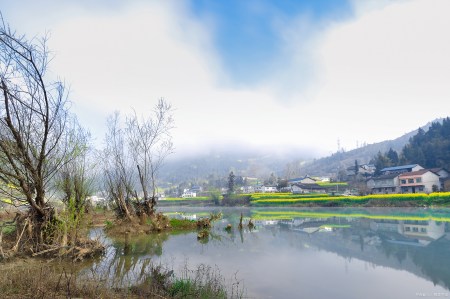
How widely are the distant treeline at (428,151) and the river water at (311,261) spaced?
2436 inches

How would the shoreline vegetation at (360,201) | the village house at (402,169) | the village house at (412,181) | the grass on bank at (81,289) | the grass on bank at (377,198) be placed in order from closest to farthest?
the grass on bank at (81,289) → the grass on bank at (377,198) → the shoreline vegetation at (360,201) → the village house at (412,181) → the village house at (402,169)

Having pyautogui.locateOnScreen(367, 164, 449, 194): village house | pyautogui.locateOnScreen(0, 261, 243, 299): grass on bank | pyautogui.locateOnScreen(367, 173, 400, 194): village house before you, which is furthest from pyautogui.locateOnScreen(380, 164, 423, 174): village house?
pyautogui.locateOnScreen(0, 261, 243, 299): grass on bank

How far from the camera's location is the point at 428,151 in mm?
73875

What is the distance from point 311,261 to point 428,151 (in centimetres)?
7642

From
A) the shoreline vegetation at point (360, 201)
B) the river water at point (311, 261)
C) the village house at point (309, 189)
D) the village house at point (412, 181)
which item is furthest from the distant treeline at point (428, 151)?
the river water at point (311, 261)

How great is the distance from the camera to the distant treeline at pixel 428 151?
230 ft

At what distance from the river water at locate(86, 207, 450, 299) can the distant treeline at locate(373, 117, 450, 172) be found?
6187 centimetres

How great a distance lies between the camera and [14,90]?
762 centimetres

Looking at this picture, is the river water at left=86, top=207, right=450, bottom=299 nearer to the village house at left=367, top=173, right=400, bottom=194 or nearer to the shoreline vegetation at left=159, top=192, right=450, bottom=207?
the shoreline vegetation at left=159, top=192, right=450, bottom=207

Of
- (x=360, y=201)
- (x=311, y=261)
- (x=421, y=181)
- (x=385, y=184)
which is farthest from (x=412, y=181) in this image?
(x=311, y=261)

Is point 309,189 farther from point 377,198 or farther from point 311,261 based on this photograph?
point 311,261

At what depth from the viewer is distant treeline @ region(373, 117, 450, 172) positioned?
70.0 m

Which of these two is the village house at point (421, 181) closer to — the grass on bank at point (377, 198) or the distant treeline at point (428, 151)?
the distant treeline at point (428, 151)

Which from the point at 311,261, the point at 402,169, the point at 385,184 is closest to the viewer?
the point at 311,261
